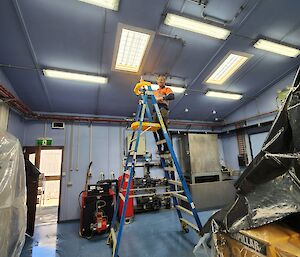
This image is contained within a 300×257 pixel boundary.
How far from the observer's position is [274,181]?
912 millimetres

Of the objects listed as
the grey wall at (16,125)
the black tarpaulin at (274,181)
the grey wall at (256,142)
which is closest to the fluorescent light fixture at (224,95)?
the grey wall at (256,142)

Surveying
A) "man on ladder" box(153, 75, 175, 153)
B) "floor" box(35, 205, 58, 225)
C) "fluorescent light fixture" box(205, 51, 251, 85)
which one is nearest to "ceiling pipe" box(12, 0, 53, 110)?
"man on ladder" box(153, 75, 175, 153)

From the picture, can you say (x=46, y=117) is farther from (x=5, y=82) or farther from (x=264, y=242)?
(x=264, y=242)

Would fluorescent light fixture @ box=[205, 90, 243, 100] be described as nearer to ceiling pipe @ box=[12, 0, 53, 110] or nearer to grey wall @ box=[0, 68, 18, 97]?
ceiling pipe @ box=[12, 0, 53, 110]

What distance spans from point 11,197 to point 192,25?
3.44m

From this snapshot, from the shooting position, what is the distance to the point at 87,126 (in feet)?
16.9

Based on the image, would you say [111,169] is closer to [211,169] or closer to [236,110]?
[211,169]

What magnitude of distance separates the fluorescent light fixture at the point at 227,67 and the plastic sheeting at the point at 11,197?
4.30 metres

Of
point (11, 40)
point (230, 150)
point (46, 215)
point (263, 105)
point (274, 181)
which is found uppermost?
point (11, 40)

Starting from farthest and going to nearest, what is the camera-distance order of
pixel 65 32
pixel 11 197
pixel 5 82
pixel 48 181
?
pixel 48 181 → pixel 5 82 → pixel 65 32 → pixel 11 197

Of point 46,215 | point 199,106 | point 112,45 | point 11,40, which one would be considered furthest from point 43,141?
point 199,106

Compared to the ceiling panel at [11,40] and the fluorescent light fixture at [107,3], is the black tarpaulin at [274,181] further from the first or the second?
the ceiling panel at [11,40]

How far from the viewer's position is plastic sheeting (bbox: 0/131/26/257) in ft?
5.80

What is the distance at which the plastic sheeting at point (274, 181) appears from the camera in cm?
83
